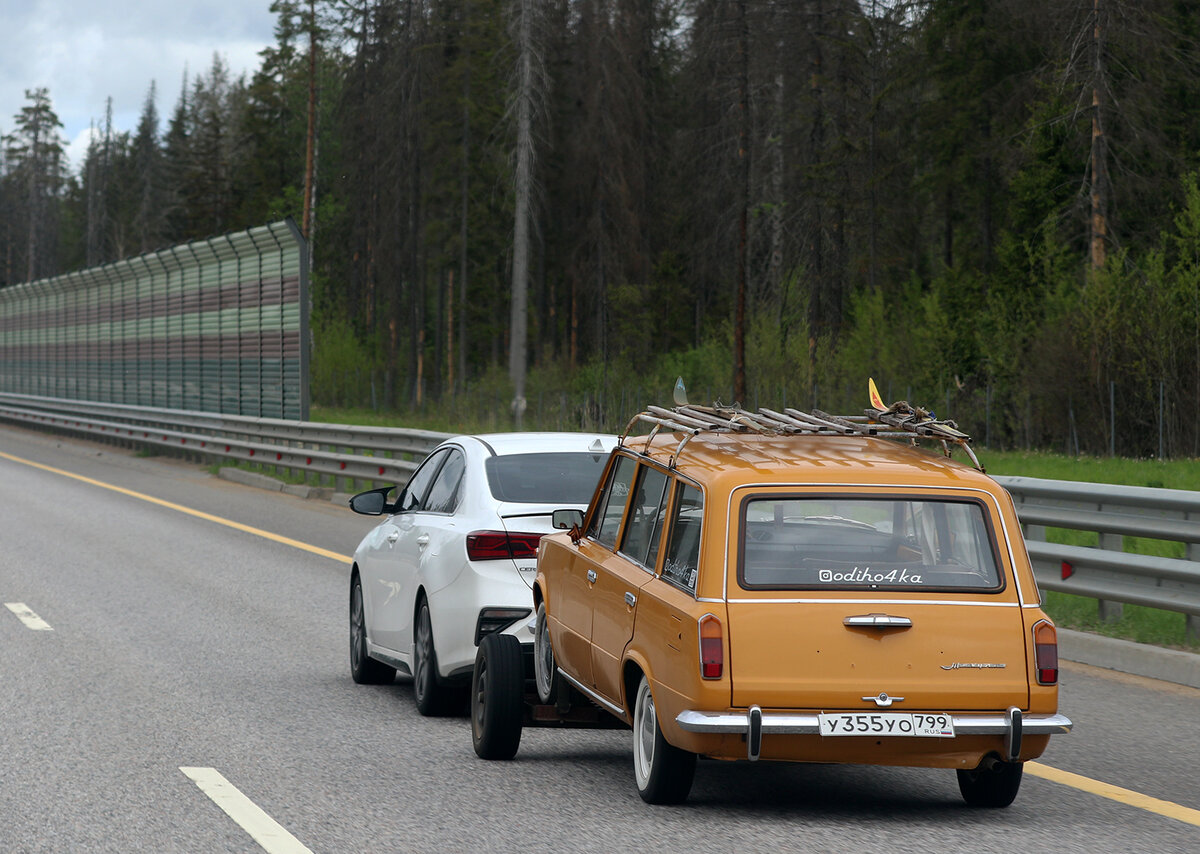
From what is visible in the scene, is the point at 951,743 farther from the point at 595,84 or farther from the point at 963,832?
the point at 595,84

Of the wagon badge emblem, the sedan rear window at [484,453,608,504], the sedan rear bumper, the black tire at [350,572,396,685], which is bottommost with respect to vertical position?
the black tire at [350,572,396,685]

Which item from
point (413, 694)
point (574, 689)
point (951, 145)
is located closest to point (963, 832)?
point (574, 689)

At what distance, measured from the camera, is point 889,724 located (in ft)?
18.5

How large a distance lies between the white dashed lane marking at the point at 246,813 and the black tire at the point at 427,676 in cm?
159

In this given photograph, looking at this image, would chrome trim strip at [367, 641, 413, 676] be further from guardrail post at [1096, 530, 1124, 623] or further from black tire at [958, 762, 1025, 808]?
guardrail post at [1096, 530, 1124, 623]

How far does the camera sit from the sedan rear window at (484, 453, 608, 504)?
8.56 meters

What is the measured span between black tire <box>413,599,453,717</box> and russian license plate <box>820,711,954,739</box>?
3.12m

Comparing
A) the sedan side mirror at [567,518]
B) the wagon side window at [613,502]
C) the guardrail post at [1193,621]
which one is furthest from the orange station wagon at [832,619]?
the guardrail post at [1193,621]

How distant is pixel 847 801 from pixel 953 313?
4103cm

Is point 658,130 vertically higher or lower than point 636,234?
higher

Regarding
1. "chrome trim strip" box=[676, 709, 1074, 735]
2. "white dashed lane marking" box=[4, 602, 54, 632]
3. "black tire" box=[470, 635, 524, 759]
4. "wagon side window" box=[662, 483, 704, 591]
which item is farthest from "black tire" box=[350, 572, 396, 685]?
"chrome trim strip" box=[676, 709, 1074, 735]

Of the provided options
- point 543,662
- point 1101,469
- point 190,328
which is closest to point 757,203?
point 190,328

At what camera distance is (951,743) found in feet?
18.7

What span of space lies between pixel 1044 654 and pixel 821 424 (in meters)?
1.39
